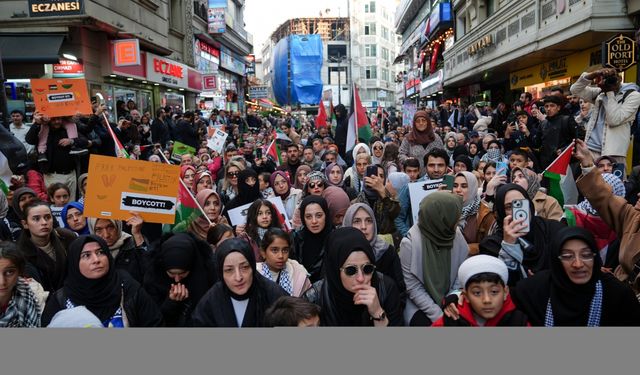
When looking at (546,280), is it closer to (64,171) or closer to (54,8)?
(64,171)

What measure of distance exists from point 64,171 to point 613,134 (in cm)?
780

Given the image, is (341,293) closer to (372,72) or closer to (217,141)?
(217,141)

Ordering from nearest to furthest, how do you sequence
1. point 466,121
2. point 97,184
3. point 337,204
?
point 97,184 < point 337,204 < point 466,121

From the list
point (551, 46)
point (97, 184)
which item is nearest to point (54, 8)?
point (97, 184)

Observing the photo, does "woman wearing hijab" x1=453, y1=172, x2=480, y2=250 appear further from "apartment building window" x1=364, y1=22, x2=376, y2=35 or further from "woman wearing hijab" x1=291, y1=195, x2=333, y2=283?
"apartment building window" x1=364, y1=22, x2=376, y2=35

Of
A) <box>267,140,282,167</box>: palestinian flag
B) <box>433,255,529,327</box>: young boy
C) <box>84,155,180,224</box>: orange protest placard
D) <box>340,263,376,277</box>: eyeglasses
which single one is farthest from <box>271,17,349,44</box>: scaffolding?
<box>433,255,529,327</box>: young boy

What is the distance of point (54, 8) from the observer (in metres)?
15.8

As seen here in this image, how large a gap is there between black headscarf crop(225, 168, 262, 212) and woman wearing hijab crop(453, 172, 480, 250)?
2.85 metres

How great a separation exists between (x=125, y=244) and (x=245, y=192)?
260cm

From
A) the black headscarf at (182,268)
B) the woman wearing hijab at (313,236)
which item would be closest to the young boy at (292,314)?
the black headscarf at (182,268)

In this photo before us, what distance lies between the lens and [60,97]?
834cm

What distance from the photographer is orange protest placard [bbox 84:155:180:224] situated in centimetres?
509

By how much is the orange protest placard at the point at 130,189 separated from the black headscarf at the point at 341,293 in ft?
6.92

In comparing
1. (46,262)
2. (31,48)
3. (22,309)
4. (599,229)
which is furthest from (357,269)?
(31,48)
